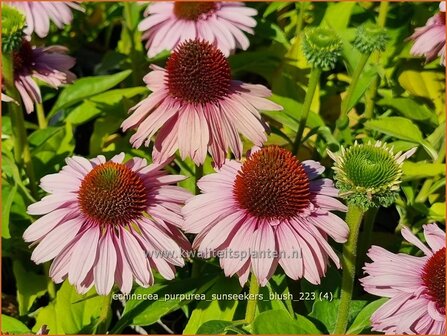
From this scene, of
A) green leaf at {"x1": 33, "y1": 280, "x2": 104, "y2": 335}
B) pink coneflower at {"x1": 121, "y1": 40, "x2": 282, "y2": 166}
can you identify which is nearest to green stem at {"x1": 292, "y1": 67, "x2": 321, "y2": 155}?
pink coneflower at {"x1": 121, "y1": 40, "x2": 282, "y2": 166}

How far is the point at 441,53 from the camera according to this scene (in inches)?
48.5

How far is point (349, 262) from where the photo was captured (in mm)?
892

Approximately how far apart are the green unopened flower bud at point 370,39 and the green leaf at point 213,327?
20.4 inches

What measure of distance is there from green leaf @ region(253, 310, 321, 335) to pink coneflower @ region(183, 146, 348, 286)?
61mm

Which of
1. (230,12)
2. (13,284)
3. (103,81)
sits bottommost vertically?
(13,284)

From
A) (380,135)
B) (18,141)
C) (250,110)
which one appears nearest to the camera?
(250,110)

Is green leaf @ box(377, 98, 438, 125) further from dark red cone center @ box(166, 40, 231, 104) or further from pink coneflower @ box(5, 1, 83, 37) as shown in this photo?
pink coneflower @ box(5, 1, 83, 37)

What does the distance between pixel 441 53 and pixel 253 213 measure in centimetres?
57

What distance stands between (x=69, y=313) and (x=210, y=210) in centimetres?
34

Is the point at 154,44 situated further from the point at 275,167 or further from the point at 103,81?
the point at 275,167


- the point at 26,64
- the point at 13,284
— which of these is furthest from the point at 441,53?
the point at 13,284

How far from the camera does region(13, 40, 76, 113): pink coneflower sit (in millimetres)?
1193

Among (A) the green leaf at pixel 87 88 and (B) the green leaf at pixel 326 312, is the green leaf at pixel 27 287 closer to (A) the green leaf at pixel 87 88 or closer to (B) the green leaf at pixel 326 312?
(A) the green leaf at pixel 87 88

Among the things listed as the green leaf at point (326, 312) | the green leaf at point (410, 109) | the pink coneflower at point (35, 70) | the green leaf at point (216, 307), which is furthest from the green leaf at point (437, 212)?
the pink coneflower at point (35, 70)
